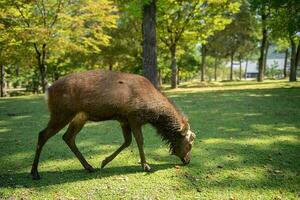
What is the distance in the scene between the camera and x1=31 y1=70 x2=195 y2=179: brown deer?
15.6 feet

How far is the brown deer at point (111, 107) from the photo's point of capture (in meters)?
4.74

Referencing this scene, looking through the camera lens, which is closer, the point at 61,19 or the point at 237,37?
the point at 61,19

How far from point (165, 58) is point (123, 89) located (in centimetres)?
2873

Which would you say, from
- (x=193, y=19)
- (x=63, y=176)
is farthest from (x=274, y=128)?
(x=193, y=19)

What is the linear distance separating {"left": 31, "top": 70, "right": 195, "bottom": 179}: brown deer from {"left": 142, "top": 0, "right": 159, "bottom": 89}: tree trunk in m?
8.61

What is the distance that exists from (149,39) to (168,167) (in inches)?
376

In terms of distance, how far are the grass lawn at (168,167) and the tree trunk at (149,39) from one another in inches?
250

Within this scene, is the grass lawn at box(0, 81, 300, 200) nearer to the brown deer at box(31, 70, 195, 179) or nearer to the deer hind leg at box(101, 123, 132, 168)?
the deer hind leg at box(101, 123, 132, 168)

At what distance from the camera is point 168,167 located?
523 centimetres

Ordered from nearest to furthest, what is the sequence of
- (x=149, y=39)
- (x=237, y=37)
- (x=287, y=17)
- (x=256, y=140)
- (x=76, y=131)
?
(x=76, y=131) → (x=256, y=140) → (x=149, y=39) → (x=287, y=17) → (x=237, y=37)

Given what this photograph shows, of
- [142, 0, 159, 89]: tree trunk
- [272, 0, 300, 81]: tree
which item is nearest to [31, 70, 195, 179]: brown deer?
[142, 0, 159, 89]: tree trunk

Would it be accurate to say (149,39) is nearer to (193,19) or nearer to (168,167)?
(168,167)

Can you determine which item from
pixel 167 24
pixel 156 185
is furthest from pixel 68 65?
pixel 156 185

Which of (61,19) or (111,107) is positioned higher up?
(61,19)
